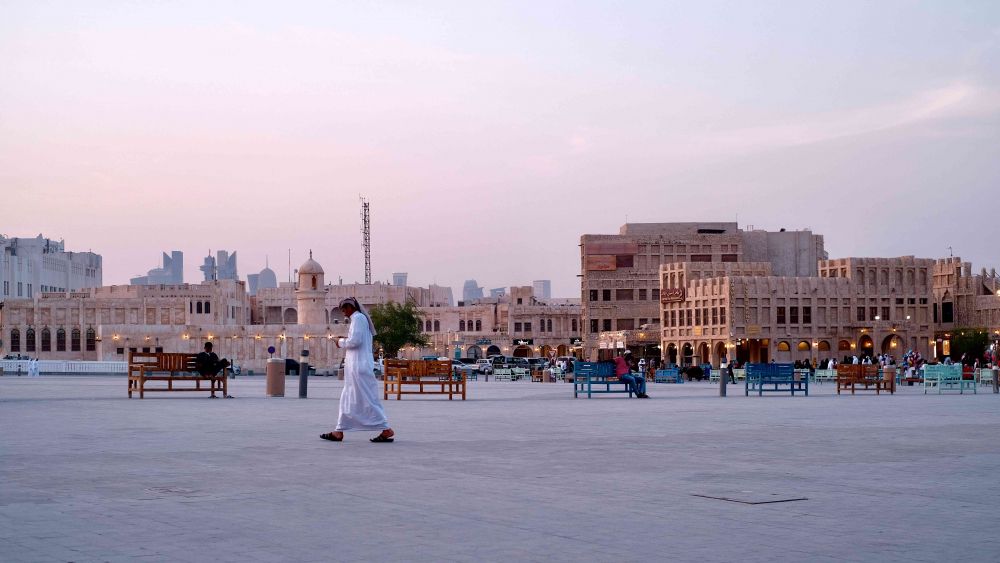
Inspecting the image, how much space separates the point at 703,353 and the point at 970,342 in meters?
21.3

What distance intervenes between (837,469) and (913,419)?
9.62m

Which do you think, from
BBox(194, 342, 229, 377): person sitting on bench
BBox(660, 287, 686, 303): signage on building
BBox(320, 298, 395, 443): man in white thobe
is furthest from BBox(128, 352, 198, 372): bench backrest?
BBox(660, 287, 686, 303): signage on building

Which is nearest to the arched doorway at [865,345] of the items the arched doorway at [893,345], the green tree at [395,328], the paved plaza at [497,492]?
the arched doorway at [893,345]

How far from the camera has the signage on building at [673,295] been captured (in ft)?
319

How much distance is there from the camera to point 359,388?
51.1 feet

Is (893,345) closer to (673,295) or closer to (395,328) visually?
(673,295)

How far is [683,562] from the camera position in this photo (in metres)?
6.73

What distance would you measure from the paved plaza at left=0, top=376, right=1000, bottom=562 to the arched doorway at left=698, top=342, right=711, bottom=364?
77.7 m

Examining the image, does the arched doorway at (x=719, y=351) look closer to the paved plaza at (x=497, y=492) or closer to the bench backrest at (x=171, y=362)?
the bench backrest at (x=171, y=362)

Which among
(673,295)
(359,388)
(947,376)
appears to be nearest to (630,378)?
(947,376)

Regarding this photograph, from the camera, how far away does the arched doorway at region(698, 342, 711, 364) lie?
3762 inches

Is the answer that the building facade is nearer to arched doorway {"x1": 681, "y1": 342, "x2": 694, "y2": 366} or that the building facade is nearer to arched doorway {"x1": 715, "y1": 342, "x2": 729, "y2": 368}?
arched doorway {"x1": 681, "y1": 342, "x2": 694, "y2": 366}

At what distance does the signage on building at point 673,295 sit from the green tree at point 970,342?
2211cm

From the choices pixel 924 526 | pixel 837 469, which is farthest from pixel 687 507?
pixel 837 469
